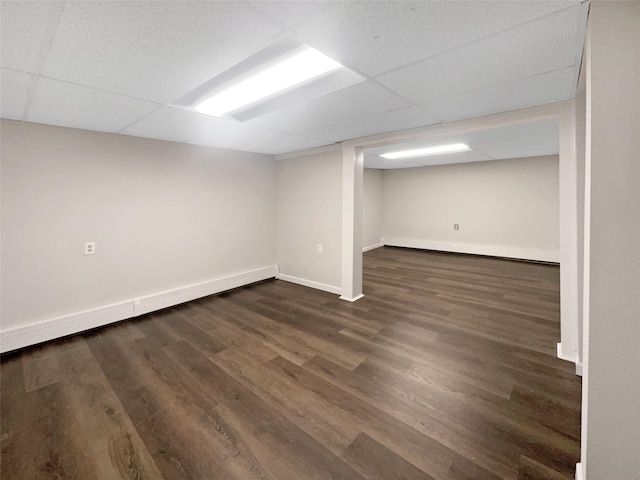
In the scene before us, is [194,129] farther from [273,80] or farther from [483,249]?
[483,249]

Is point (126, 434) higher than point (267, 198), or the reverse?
point (267, 198)

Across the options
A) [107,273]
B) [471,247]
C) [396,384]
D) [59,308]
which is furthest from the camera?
[471,247]

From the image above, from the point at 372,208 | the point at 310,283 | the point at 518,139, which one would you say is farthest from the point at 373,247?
the point at 518,139

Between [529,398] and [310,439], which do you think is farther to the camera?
[529,398]

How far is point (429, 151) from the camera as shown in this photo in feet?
15.6

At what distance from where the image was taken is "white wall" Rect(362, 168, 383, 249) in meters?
7.36

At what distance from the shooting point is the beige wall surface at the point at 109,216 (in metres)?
2.55

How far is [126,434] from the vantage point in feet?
5.31

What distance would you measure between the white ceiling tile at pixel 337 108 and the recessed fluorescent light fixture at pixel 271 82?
0.32ft

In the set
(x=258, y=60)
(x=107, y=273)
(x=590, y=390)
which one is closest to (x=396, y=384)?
(x=590, y=390)

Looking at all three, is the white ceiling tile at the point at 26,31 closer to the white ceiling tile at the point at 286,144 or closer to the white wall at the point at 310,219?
the white ceiling tile at the point at 286,144

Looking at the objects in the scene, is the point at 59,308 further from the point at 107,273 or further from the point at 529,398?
the point at 529,398

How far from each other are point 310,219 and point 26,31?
343 cm

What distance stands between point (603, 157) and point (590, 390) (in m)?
0.95
